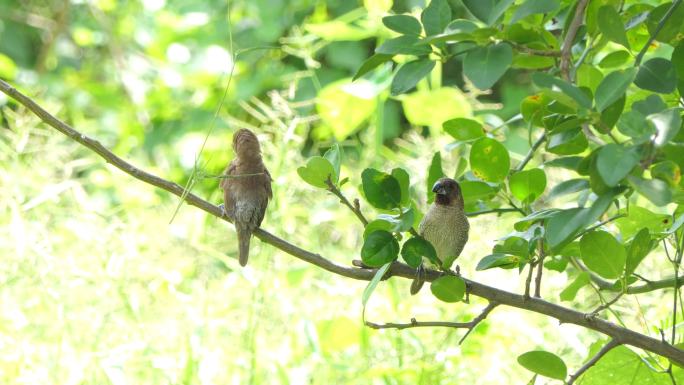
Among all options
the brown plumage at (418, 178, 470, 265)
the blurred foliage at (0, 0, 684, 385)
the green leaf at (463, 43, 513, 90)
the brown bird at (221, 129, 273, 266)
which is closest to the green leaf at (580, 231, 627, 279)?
the blurred foliage at (0, 0, 684, 385)

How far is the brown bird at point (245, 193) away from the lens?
1.87 m

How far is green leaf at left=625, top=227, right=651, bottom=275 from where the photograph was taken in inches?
44.7

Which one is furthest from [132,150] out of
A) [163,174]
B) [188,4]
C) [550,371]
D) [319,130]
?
[550,371]

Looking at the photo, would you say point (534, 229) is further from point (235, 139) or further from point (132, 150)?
point (132, 150)

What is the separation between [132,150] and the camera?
13.9ft

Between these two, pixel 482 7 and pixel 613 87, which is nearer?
pixel 613 87

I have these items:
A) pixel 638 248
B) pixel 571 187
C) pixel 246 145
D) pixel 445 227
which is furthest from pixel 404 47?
pixel 246 145

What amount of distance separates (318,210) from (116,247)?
61cm

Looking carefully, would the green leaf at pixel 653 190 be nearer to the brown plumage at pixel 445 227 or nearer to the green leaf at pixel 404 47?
the green leaf at pixel 404 47

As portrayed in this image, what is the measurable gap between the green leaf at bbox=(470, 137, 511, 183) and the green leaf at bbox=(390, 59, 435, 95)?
13 centimetres

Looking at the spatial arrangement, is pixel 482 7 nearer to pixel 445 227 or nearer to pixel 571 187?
pixel 571 187

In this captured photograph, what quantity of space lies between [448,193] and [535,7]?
0.56 m

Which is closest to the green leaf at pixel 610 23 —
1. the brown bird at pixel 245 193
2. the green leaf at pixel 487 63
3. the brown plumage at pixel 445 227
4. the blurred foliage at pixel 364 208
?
the blurred foliage at pixel 364 208

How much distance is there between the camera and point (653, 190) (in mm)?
843
